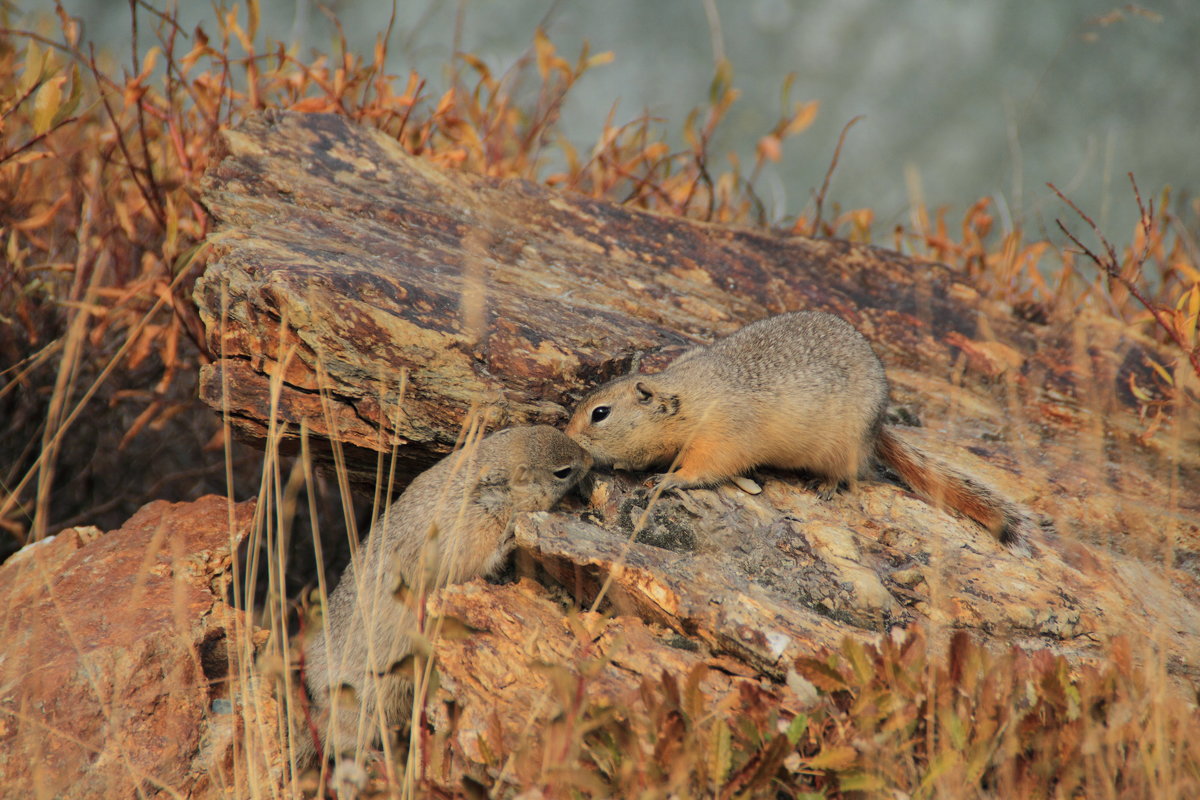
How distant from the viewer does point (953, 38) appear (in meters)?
12.2

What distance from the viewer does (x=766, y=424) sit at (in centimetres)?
504

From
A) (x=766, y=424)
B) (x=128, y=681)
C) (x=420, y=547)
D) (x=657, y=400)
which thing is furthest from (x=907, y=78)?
(x=128, y=681)

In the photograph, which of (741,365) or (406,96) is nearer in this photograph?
(741,365)

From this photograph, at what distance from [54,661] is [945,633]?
13.2 ft

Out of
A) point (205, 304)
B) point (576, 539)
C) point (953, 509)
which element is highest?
point (205, 304)

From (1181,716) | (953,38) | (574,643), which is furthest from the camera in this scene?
(953,38)

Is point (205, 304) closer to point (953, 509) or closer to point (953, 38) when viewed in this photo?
point (953, 509)

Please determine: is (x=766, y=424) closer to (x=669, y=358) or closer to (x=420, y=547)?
(x=669, y=358)

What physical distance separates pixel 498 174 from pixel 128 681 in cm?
476

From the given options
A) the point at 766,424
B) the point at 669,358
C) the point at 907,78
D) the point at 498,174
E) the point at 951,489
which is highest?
the point at 907,78

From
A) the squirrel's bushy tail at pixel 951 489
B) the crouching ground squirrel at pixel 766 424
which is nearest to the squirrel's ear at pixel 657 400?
the crouching ground squirrel at pixel 766 424

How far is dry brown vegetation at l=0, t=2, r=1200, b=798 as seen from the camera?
304 centimetres

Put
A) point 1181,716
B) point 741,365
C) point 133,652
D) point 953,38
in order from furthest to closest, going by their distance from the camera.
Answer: point 953,38, point 741,365, point 133,652, point 1181,716

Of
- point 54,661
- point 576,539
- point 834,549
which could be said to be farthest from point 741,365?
point 54,661
